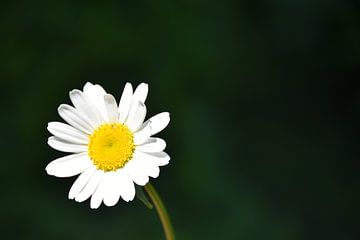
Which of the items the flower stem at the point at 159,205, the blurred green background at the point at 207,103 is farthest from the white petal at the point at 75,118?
the blurred green background at the point at 207,103

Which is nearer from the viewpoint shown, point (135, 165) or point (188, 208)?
point (135, 165)

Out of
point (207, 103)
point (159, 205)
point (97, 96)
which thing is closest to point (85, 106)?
point (97, 96)

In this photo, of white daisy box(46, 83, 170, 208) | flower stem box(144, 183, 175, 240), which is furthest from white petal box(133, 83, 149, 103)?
flower stem box(144, 183, 175, 240)

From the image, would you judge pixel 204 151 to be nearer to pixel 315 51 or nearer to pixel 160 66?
pixel 160 66

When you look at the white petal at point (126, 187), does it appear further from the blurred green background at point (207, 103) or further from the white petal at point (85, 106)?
the blurred green background at point (207, 103)

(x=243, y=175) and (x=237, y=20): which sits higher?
(x=237, y=20)

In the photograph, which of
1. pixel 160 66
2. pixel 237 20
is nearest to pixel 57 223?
pixel 160 66

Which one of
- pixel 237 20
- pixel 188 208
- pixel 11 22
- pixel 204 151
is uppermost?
pixel 11 22

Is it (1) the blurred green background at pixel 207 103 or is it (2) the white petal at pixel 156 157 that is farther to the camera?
(1) the blurred green background at pixel 207 103
